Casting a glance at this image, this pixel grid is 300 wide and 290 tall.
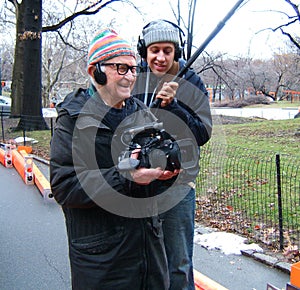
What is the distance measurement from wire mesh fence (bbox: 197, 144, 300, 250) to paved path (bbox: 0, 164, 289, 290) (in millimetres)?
718

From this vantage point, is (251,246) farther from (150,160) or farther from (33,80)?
(33,80)

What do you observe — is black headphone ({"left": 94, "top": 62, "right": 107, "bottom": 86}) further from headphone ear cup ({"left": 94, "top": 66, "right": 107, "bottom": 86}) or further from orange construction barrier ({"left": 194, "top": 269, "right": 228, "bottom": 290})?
orange construction barrier ({"left": 194, "top": 269, "right": 228, "bottom": 290})

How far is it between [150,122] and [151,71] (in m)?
0.54

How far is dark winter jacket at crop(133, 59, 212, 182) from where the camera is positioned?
227cm

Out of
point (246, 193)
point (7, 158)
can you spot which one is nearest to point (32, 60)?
point (7, 158)

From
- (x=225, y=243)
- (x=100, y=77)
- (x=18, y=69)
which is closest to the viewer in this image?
(x=100, y=77)

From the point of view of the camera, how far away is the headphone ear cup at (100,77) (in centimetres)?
189

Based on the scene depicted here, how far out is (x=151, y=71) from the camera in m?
2.41

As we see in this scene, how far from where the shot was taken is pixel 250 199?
650 cm

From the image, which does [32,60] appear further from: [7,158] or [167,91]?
[167,91]

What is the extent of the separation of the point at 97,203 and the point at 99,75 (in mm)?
623

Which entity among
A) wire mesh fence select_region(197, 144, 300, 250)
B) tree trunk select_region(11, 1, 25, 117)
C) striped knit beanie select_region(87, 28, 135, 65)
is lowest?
wire mesh fence select_region(197, 144, 300, 250)

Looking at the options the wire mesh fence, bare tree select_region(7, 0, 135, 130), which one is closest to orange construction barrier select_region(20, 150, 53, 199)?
the wire mesh fence

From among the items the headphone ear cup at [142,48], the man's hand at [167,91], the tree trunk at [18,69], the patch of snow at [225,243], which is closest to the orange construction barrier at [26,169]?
the patch of snow at [225,243]
